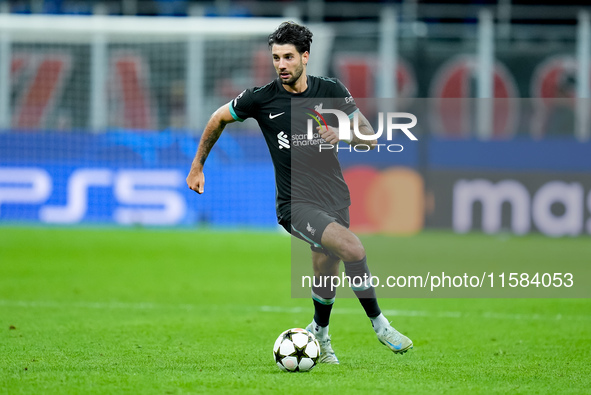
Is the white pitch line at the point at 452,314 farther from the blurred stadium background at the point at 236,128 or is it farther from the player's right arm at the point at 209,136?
the blurred stadium background at the point at 236,128

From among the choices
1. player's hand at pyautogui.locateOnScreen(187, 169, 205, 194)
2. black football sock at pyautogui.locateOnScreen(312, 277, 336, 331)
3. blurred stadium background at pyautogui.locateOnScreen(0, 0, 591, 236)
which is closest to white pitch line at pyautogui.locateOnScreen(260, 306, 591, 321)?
black football sock at pyautogui.locateOnScreen(312, 277, 336, 331)

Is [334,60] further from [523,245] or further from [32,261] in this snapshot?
[32,261]

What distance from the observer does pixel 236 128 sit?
59.3 feet

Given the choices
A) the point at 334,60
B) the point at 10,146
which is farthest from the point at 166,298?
the point at 334,60

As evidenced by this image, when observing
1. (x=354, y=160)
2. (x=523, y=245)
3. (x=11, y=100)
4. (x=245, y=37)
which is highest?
(x=245, y=37)

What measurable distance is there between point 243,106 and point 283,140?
37 centimetres

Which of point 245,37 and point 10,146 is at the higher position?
point 245,37

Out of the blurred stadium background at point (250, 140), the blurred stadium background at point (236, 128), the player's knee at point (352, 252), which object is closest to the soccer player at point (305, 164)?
the player's knee at point (352, 252)

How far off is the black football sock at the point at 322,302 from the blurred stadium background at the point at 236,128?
1061 centimetres

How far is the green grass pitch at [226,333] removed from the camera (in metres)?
5.47

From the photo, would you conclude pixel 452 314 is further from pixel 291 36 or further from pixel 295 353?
pixel 291 36

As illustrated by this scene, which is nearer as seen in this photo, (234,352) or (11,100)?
(234,352)

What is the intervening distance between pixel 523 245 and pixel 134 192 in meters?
7.50

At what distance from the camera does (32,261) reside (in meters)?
13.1
